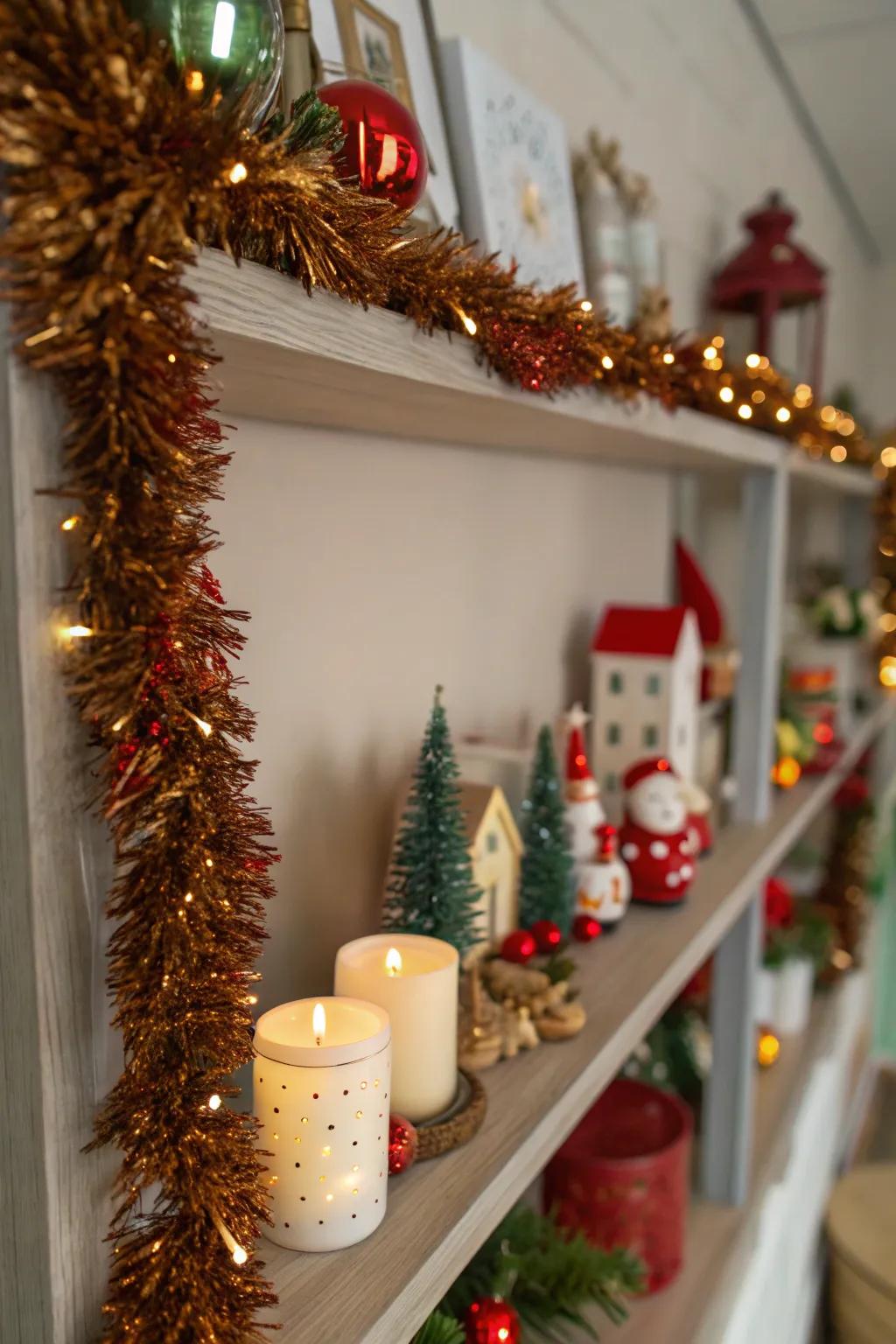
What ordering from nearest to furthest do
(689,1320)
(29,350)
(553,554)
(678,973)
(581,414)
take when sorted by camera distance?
(29,350) < (581,414) < (678,973) < (689,1320) < (553,554)

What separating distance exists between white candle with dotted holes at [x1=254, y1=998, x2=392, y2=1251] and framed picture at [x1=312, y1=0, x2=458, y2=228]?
1.82 ft

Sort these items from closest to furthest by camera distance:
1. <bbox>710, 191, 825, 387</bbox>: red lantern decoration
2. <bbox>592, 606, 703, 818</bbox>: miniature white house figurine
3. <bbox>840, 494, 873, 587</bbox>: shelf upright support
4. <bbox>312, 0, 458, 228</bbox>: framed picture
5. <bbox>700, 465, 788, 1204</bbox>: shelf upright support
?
<bbox>312, 0, 458, 228</bbox>: framed picture → <bbox>592, 606, 703, 818</bbox>: miniature white house figurine → <bbox>700, 465, 788, 1204</bbox>: shelf upright support → <bbox>710, 191, 825, 387</bbox>: red lantern decoration → <bbox>840, 494, 873, 587</bbox>: shelf upright support

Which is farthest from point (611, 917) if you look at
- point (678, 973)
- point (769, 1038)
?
point (769, 1038)

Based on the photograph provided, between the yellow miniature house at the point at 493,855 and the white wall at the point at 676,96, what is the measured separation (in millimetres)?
601

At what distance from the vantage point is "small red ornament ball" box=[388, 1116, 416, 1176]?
57 cm

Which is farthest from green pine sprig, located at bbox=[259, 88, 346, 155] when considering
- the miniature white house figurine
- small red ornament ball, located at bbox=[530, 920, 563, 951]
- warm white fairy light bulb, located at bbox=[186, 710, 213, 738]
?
the miniature white house figurine

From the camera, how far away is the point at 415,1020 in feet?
2.02

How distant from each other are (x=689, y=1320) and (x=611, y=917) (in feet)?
1.38

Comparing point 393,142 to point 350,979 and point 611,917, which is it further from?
point 611,917

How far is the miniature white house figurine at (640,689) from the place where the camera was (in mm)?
1094

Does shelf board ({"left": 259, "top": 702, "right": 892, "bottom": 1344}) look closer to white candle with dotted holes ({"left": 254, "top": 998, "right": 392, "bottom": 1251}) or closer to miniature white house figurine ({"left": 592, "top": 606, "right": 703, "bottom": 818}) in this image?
white candle with dotted holes ({"left": 254, "top": 998, "right": 392, "bottom": 1251})

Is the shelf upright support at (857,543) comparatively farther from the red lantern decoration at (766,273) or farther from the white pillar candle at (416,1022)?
the white pillar candle at (416,1022)

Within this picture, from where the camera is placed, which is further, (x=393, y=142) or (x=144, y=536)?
(x=393, y=142)

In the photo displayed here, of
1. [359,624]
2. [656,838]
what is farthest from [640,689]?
[359,624]
